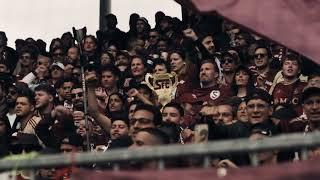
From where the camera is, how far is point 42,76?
11828 mm

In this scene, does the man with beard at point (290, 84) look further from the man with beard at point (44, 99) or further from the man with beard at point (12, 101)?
the man with beard at point (12, 101)

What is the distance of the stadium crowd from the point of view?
6.76 m

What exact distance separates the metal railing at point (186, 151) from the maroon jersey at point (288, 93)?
16.0 feet

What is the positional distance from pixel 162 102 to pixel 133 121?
2691 mm

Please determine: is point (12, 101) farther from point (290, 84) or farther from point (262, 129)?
point (262, 129)

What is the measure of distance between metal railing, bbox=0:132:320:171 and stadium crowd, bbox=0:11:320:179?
1.49 meters

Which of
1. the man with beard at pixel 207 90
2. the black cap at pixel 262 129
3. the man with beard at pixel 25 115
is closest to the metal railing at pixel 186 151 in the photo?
the black cap at pixel 262 129

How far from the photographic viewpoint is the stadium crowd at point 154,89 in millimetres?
6762

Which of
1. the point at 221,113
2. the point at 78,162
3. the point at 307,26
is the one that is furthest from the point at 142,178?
the point at 221,113

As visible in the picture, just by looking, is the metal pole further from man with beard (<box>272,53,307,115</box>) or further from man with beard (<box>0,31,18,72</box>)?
man with beard (<box>272,53,307,115</box>)

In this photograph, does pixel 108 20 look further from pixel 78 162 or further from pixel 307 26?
pixel 78 162

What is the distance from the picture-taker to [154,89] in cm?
975

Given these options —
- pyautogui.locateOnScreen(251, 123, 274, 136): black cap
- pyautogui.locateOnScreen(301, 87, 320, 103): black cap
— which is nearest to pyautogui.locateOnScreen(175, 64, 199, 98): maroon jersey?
pyautogui.locateOnScreen(301, 87, 320, 103): black cap

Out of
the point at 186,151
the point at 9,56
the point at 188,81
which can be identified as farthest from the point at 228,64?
the point at 186,151
